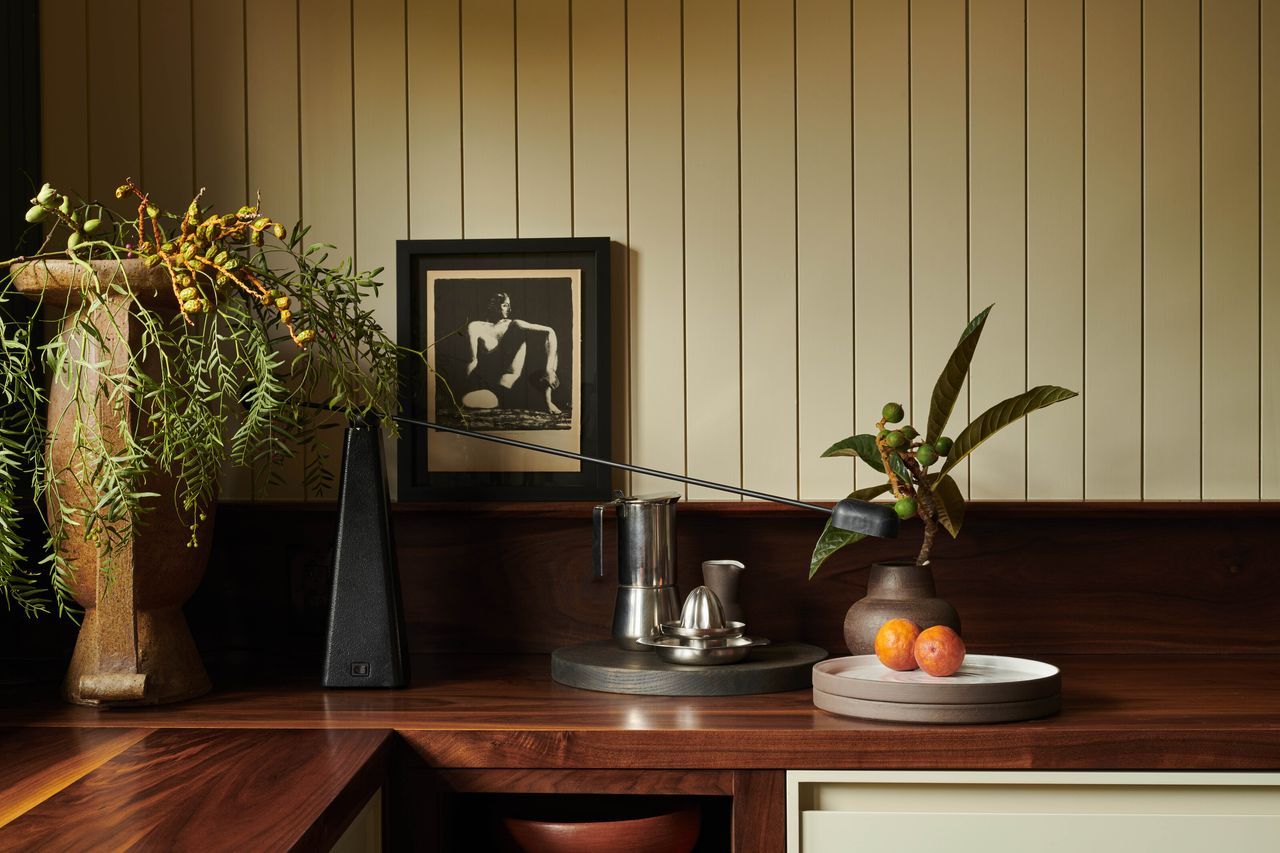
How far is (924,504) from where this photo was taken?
165cm

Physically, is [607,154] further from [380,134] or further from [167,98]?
[167,98]

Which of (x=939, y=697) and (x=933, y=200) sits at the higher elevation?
(x=933, y=200)

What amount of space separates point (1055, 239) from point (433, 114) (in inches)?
41.9

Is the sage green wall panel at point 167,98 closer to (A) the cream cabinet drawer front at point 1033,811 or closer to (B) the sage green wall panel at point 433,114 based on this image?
(B) the sage green wall panel at point 433,114

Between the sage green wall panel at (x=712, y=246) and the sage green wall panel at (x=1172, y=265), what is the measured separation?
0.67 metres

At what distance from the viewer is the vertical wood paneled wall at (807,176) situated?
182 cm

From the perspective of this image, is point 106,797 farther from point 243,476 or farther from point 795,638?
point 795,638

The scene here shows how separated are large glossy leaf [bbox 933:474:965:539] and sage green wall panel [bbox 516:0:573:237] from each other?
75 cm

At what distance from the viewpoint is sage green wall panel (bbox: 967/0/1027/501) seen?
183 centimetres

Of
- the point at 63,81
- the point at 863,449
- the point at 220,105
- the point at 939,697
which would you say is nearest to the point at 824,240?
the point at 863,449

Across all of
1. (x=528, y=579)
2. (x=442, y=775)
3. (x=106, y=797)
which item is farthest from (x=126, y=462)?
(x=528, y=579)

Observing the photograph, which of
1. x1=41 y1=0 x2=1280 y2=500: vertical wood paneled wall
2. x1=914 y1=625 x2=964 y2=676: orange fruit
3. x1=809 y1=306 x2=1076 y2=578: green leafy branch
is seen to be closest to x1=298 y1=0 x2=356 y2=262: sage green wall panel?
x1=41 y1=0 x2=1280 y2=500: vertical wood paneled wall

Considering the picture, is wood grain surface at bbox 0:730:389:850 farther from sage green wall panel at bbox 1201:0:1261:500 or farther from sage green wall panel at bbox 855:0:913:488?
sage green wall panel at bbox 1201:0:1261:500

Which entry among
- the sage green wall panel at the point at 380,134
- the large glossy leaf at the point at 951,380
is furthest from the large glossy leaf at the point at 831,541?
the sage green wall panel at the point at 380,134
